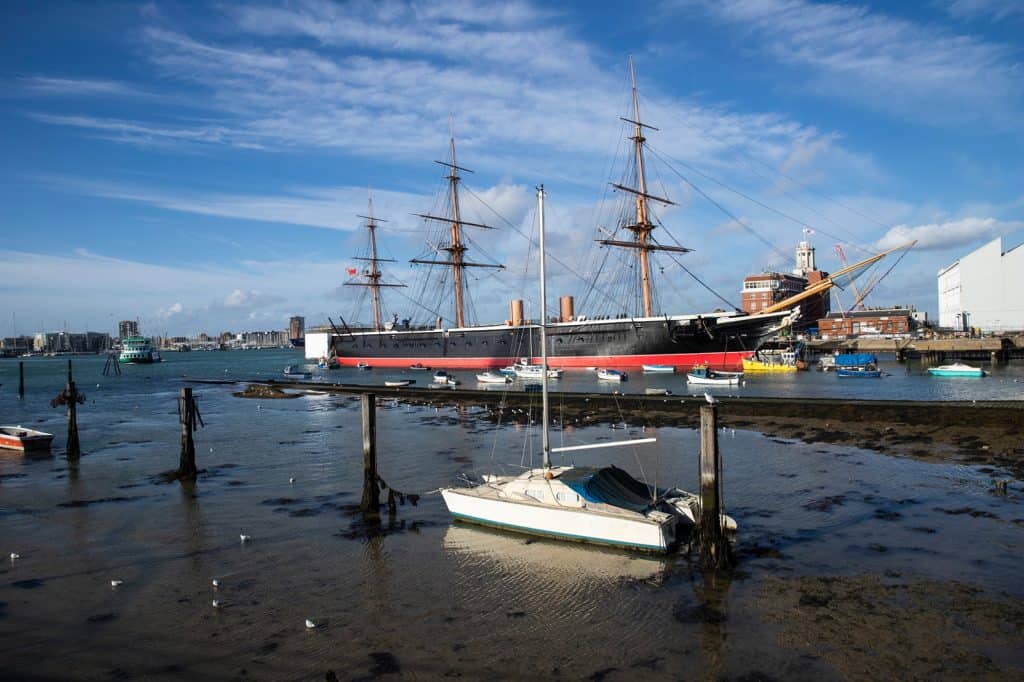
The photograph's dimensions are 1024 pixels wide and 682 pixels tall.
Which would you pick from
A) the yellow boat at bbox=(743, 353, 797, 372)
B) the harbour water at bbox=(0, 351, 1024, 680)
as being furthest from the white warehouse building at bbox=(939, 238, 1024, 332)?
the harbour water at bbox=(0, 351, 1024, 680)

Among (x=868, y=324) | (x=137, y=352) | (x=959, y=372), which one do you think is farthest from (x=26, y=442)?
(x=868, y=324)

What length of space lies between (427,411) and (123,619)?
30650 mm

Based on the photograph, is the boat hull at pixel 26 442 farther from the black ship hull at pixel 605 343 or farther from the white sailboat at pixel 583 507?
the black ship hull at pixel 605 343

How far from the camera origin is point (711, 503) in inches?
508

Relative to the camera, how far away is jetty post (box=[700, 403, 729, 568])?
42.2 ft

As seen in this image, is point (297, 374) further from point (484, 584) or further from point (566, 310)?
point (484, 584)

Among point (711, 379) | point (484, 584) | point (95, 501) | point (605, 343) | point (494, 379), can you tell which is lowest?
point (484, 584)

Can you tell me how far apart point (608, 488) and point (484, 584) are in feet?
11.9

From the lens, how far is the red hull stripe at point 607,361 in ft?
230

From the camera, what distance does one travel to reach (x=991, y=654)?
9359 mm

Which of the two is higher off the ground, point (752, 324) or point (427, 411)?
point (752, 324)

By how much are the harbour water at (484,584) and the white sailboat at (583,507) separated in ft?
1.23

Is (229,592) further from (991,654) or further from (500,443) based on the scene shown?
(500,443)

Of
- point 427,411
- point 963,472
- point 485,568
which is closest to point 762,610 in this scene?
point 485,568
